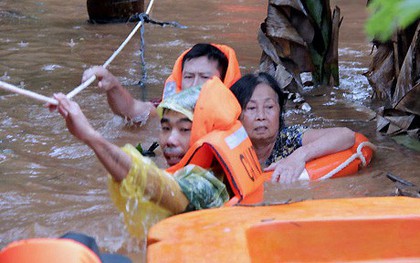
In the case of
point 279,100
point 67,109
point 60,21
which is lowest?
point 60,21

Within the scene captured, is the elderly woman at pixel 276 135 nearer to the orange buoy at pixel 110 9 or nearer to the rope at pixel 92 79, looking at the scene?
the rope at pixel 92 79

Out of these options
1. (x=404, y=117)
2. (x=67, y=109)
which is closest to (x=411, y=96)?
(x=404, y=117)

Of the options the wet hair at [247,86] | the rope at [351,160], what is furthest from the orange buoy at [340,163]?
the wet hair at [247,86]

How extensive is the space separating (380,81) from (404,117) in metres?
0.83

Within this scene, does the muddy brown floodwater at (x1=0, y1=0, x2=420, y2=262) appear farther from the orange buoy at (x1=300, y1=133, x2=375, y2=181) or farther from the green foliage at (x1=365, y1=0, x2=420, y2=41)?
the green foliage at (x1=365, y1=0, x2=420, y2=41)

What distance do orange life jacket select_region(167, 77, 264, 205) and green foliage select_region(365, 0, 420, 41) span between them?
218 cm

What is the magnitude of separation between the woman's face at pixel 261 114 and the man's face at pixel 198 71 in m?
0.38

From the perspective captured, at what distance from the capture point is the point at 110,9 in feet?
33.1

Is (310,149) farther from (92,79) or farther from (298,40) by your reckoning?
(298,40)

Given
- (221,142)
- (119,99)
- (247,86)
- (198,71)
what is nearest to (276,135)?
(247,86)

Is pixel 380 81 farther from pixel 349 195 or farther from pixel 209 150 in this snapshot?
pixel 209 150

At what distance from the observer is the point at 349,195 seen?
3.89 m

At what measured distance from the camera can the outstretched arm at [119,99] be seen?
4305 millimetres

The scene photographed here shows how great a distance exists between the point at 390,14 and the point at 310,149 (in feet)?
11.2
